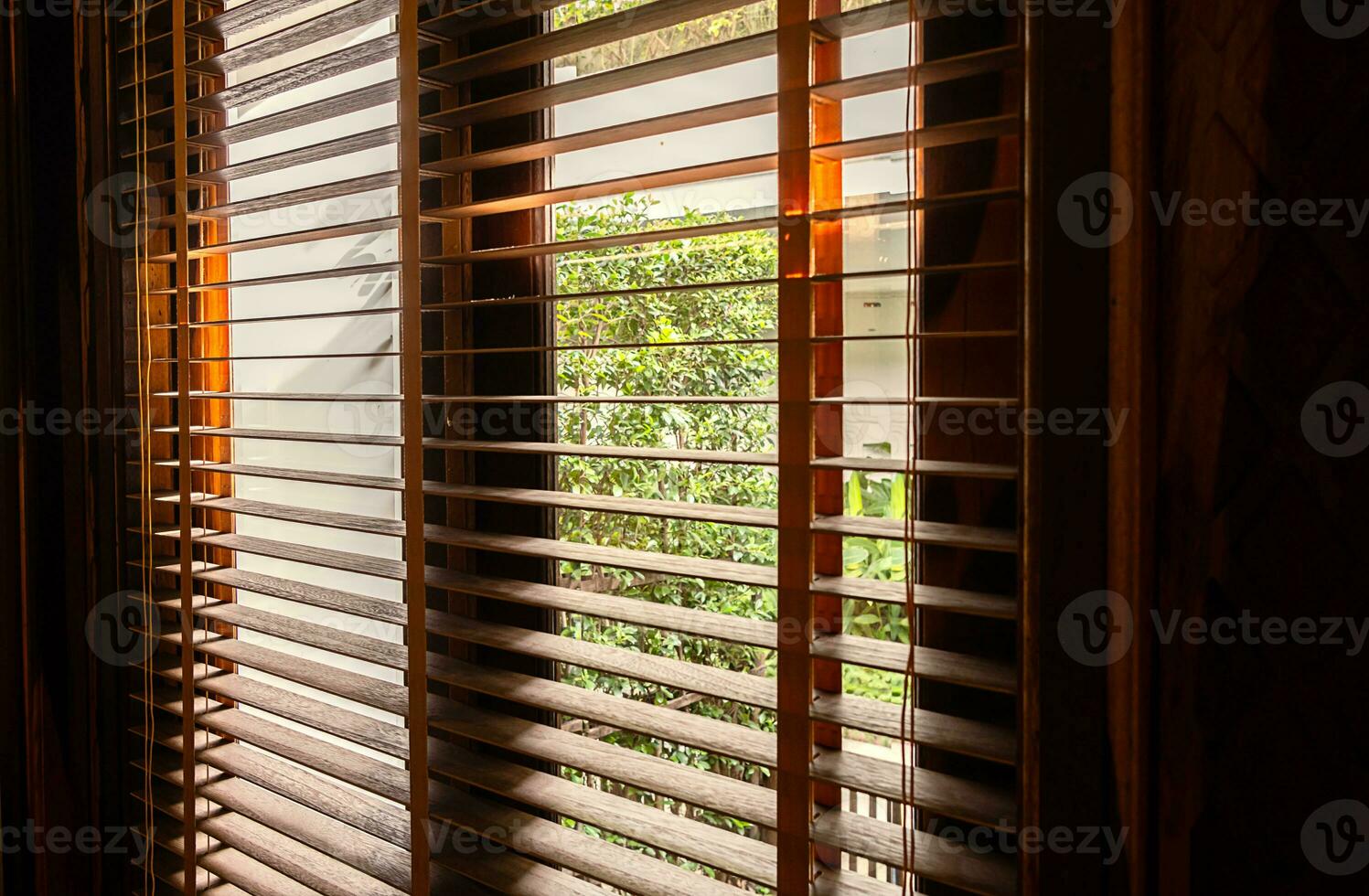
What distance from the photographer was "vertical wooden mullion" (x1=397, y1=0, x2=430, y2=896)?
898 mm

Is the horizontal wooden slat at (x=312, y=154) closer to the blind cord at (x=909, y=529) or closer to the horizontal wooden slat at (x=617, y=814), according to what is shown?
the blind cord at (x=909, y=529)

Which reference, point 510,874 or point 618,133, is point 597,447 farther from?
point 510,874

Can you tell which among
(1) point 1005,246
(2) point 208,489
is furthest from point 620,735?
(2) point 208,489

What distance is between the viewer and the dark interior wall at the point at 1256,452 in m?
0.52

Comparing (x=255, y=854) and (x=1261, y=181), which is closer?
(x=1261, y=181)

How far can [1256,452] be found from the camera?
0.54 m

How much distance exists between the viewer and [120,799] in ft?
4.30

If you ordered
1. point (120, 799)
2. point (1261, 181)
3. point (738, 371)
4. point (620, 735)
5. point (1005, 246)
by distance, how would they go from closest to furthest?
point (1261, 181)
point (1005, 246)
point (738, 371)
point (620, 735)
point (120, 799)

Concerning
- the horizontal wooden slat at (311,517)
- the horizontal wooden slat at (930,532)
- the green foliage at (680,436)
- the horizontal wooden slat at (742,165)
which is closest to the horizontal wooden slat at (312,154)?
the horizontal wooden slat at (742,165)

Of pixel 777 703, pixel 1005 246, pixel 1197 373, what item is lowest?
pixel 777 703

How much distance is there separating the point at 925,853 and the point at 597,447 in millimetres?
448

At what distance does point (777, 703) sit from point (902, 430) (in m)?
0.27

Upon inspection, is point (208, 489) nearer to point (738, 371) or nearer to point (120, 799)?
point (120, 799)

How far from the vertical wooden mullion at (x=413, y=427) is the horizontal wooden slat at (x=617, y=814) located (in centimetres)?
5
